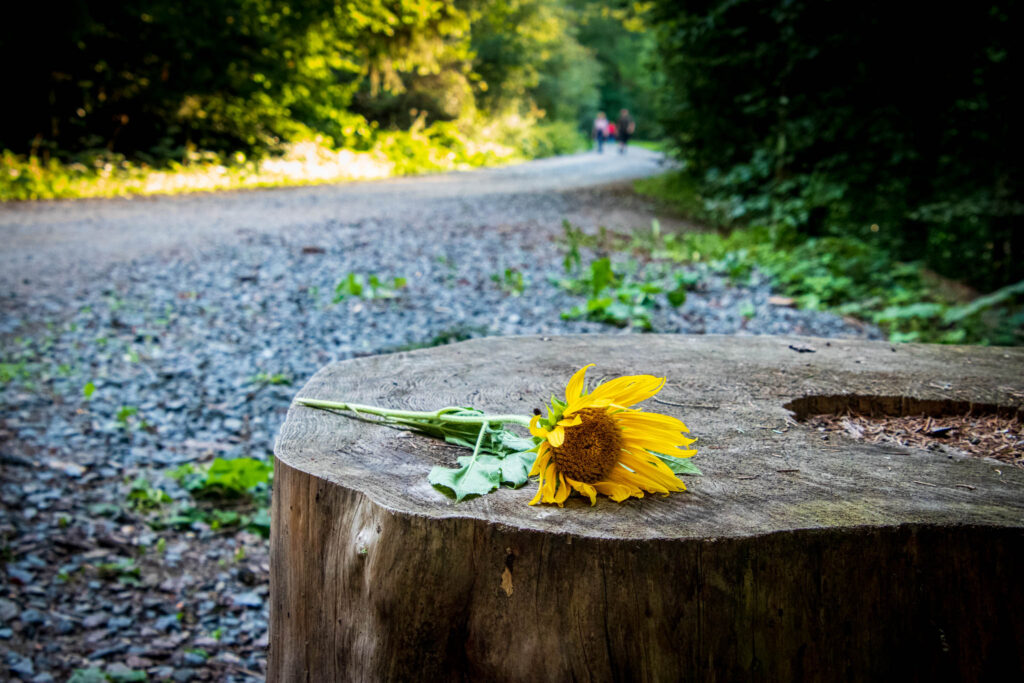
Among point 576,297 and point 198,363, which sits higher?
point 576,297

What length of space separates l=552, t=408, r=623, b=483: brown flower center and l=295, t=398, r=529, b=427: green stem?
0.40ft

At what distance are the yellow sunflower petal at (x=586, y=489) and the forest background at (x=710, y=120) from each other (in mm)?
4233

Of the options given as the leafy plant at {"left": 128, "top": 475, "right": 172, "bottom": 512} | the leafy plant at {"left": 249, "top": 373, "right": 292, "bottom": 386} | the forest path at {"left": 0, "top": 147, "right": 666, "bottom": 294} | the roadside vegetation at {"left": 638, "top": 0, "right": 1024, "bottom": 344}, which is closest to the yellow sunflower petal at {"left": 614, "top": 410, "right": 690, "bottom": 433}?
the leafy plant at {"left": 128, "top": 475, "right": 172, "bottom": 512}

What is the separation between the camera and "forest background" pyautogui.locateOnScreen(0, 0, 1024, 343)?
562cm

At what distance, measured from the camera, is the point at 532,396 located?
64.7 inches

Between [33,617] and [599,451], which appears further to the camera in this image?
[33,617]

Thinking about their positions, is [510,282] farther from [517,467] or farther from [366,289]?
[517,467]

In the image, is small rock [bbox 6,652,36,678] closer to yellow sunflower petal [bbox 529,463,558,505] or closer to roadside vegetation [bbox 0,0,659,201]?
yellow sunflower petal [bbox 529,463,558,505]

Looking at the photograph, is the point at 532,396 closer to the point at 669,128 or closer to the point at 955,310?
the point at 955,310

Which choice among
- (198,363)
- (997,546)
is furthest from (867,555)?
(198,363)

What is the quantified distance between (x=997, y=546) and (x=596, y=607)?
630 mm

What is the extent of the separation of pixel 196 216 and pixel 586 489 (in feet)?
27.9

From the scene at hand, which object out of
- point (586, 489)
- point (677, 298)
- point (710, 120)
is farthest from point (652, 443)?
point (710, 120)

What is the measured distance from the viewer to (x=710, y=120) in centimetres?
1002
